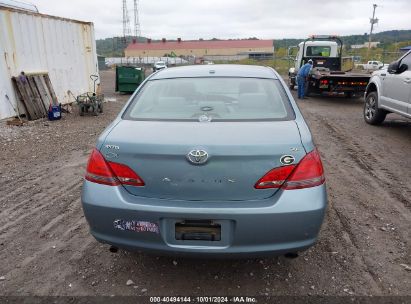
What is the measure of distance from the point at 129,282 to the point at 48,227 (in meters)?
1.35

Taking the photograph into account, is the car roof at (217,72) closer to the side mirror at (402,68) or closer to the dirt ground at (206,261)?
the dirt ground at (206,261)

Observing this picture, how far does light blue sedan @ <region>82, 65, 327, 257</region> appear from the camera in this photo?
2.28 meters

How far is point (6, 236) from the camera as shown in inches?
136

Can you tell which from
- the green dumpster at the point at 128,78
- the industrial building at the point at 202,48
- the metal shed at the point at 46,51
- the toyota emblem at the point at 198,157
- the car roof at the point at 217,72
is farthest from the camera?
the industrial building at the point at 202,48

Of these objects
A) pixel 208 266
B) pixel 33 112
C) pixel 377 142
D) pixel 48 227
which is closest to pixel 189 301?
pixel 208 266

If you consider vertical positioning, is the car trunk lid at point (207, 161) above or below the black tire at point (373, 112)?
above

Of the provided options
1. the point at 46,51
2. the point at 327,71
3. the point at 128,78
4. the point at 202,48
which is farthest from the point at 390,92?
the point at 202,48

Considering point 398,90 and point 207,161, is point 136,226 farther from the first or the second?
point 398,90

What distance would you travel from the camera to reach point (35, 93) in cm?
1009

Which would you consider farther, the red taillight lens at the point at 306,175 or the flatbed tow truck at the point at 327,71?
the flatbed tow truck at the point at 327,71

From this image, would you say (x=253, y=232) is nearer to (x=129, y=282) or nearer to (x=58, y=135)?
(x=129, y=282)

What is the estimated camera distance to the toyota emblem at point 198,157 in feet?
7.43

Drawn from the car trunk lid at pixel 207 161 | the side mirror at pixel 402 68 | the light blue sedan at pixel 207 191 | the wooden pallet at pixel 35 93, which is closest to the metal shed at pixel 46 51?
the wooden pallet at pixel 35 93

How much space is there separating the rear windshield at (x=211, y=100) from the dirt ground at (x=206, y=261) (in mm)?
1232
